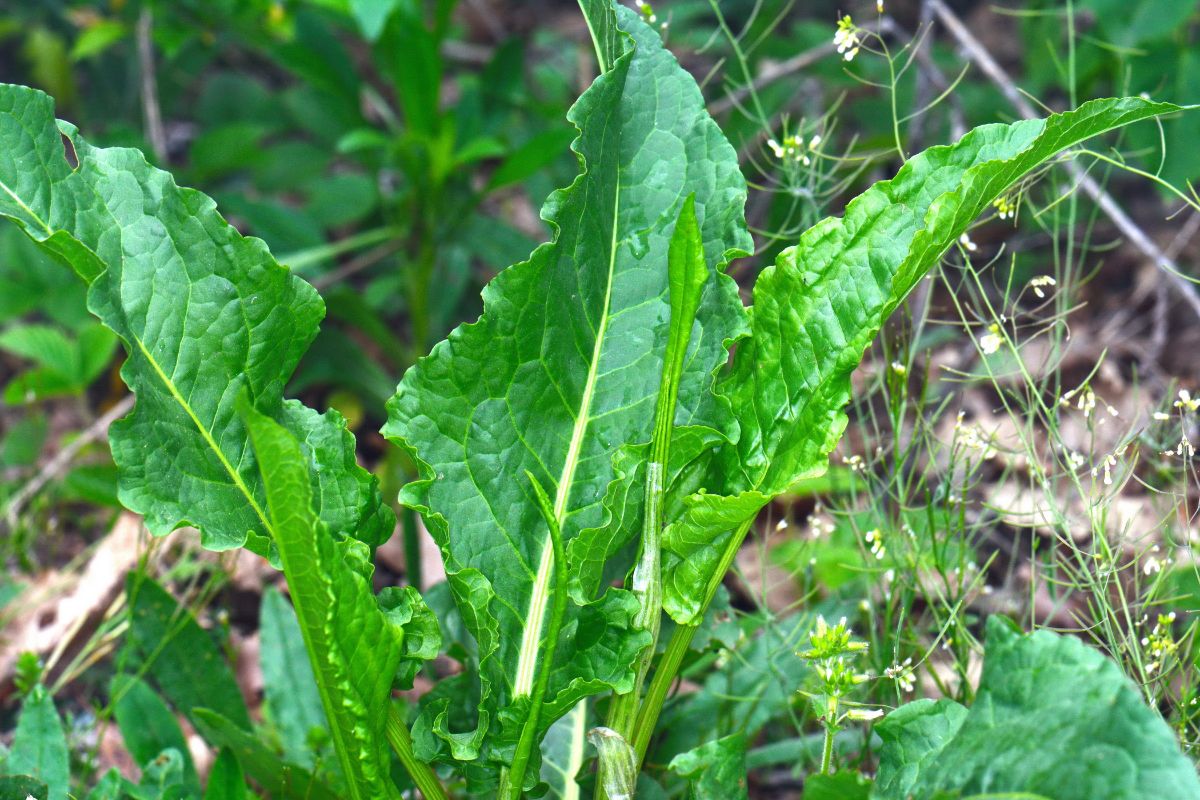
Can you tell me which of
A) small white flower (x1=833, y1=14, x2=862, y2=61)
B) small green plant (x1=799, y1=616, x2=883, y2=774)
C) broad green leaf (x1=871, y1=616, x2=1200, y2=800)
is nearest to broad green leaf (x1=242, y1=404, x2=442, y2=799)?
small green plant (x1=799, y1=616, x2=883, y2=774)

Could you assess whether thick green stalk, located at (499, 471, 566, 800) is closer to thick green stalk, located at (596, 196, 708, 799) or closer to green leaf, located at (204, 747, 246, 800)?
thick green stalk, located at (596, 196, 708, 799)

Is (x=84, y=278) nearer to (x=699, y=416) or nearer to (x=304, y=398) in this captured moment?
(x=699, y=416)

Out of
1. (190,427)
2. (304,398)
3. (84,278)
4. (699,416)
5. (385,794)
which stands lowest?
(304,398)

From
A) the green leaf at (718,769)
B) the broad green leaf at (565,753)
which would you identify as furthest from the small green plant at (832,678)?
the broad green leaf at (565,753)

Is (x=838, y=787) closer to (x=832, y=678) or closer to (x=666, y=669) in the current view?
(x=832, y=678)

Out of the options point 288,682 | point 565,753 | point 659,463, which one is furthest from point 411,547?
point 659,463

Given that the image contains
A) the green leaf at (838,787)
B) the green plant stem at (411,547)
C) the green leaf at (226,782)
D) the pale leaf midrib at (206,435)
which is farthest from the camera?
the green plant stem at (411,547)

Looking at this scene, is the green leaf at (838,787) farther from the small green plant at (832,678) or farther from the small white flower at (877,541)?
the small white flower at (877,541)

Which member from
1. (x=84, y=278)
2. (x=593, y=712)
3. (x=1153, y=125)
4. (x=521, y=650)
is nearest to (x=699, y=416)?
(x=521, y=650)
